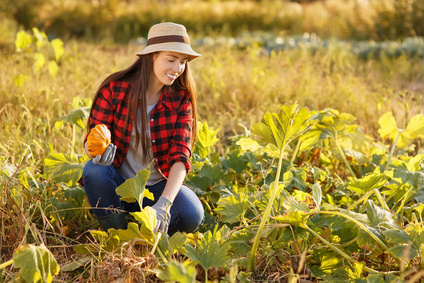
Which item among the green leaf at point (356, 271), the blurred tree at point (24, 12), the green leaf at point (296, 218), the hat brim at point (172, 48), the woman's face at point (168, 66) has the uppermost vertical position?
the blurred tree at point (24, 12)

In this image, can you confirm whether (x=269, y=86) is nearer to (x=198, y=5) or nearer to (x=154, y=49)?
(x=154, y=49)

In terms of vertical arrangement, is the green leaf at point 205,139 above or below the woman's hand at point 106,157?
below

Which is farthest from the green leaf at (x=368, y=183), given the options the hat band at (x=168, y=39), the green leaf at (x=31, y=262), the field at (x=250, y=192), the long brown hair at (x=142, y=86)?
the green leaf at (x=31, y=262)

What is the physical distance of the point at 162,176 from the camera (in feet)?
6.59

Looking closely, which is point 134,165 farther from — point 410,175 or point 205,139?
point 410,175

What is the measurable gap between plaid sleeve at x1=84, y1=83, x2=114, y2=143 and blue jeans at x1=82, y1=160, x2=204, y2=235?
0.63 ft

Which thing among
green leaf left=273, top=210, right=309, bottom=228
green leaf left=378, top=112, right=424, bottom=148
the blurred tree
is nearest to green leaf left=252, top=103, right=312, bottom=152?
green leaf left=273, top=210, right=309, bottom=228

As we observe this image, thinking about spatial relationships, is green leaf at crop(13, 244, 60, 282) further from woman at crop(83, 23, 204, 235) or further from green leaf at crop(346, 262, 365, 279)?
green leaf at crop(346, 262, 365, 279)

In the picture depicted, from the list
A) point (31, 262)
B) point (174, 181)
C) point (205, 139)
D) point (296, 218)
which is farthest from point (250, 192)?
point (31, 262)

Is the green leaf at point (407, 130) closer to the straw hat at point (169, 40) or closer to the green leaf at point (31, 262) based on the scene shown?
the straw hat at point (169, 40)

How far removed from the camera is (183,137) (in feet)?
6.29

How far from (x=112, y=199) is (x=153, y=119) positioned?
0.38 meters

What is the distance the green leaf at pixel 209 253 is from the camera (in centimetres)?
138

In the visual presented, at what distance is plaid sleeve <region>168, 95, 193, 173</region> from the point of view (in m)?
1.86
